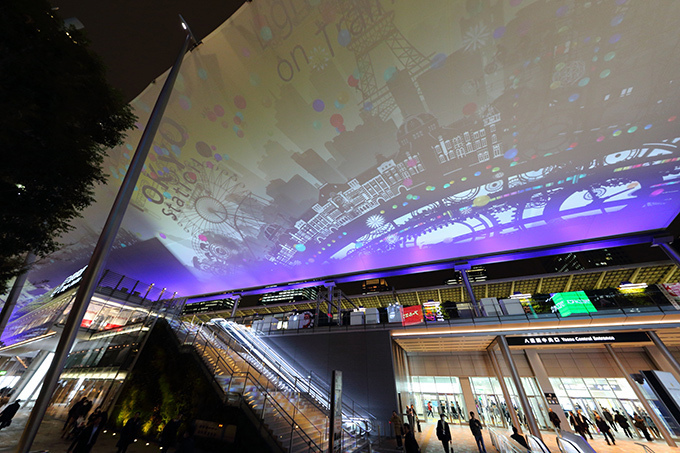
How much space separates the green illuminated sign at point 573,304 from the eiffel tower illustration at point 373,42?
10.4 metres

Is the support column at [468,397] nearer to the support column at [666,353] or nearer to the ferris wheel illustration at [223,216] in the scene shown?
the support column at [666,353]

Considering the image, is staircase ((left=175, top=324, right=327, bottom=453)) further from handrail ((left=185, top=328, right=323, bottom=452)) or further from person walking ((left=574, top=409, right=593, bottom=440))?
person walking ((left=574, top=409, right=593, bottom=440))

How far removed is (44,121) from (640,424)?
1951 centimetres

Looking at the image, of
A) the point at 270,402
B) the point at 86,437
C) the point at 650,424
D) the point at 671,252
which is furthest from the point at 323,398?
the point at 671,252

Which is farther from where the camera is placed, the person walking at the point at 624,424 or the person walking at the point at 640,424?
the person walking at the point at 624,424

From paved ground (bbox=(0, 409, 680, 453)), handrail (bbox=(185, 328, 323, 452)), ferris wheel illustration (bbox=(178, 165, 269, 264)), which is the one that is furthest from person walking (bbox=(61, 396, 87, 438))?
ferris wheel illustration (bbox=(178, 165, 269, 264))

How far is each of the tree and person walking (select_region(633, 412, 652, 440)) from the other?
61.4 ft

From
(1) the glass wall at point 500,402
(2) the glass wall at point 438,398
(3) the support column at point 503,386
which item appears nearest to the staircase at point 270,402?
(3) the support column at point 503,386

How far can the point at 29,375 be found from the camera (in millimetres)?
14477

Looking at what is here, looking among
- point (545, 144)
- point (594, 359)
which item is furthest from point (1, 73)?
point (594, 359)

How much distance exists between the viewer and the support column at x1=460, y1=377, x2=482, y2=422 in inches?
496

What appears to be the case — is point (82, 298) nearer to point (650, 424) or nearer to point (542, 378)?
point (542, 378)

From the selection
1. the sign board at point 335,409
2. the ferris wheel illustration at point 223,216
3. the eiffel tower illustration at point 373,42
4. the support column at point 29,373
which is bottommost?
the sign board at point 335,409

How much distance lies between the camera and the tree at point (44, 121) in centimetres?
236
